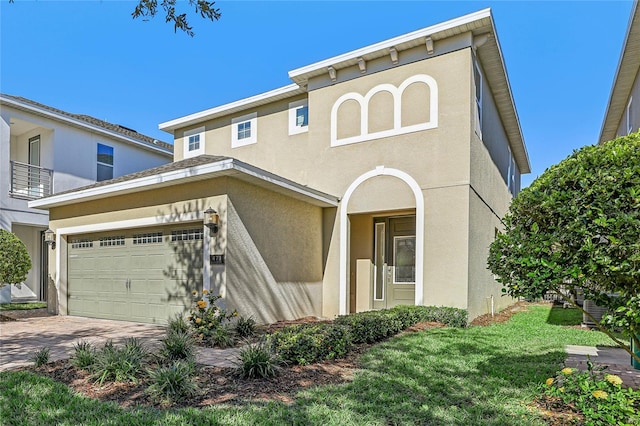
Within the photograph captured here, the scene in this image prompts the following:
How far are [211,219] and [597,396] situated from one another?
6641 millimetres

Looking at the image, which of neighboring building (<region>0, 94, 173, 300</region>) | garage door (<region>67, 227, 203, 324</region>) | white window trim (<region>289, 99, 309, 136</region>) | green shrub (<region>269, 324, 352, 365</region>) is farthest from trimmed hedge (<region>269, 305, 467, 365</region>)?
neighboring building (<region>0, 94, 173, 300</region>)

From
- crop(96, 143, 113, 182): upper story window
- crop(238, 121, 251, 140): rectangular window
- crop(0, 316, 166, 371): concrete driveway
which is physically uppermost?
crop(238, 121, 251, 140): rectangular window

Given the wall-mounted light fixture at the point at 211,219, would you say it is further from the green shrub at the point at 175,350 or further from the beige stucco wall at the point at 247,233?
the green shrub at the point at 175,350

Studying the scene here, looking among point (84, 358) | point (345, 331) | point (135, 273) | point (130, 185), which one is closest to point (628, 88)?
point (345, 331)

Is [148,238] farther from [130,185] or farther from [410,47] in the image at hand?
[410,47]

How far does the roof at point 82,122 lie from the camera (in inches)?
542

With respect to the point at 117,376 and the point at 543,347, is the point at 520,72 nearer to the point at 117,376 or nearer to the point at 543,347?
the point at 543,347

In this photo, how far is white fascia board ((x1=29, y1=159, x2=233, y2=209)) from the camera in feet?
25.5

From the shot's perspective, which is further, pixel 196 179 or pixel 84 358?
pixel 196 179

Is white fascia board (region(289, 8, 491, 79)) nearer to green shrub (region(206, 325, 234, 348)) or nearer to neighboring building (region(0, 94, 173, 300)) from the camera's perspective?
green shrub (region(206, 325, 234, 348))

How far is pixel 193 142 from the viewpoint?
15023mm

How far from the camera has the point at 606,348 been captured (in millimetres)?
6898

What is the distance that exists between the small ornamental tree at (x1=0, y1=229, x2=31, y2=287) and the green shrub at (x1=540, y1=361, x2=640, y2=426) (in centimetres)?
1222

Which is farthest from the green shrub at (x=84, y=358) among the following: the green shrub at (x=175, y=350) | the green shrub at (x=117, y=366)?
the green shrub at (x=175, y=350)
